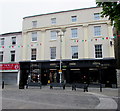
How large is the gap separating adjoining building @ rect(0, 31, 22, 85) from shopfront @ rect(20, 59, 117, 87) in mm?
1794

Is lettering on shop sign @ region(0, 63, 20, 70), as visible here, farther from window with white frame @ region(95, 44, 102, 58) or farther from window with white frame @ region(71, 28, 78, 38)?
window with white frame @ region(95, 44, 102, 58)

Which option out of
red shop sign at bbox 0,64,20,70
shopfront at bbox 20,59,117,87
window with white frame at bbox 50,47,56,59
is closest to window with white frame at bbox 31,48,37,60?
shopfront at bbox 20,59,117,87

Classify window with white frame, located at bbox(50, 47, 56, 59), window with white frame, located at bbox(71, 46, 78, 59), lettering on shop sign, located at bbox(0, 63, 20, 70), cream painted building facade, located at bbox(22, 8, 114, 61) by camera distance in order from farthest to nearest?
lettering on shop sign, located at bbox(0, 63, 20, 70) → window with white frame, located at bbox(50, 47, 56, 59) → window with white frame, located at bbox(71, 46, 78, 59) → cream painted building facade, located at bbox(22, 8, 114, 61)

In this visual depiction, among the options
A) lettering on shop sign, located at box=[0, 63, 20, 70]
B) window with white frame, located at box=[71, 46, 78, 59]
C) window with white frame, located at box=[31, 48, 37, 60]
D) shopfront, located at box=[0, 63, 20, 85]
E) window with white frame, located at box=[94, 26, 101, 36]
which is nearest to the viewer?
window with white frame, located at box=[94, 26, 101, 36]

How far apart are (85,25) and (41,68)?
31.8ft

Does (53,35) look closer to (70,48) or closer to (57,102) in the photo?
(70,48)

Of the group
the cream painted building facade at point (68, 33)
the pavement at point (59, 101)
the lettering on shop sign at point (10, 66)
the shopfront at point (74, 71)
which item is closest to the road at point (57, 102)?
the pavement at point (59, 101)

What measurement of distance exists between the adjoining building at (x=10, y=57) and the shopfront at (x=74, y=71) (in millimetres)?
1794

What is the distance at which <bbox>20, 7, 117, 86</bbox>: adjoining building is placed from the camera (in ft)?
61.3

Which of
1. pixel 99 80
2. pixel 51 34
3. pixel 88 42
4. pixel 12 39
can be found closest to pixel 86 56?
pixel 88 42

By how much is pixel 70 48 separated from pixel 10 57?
1115cm

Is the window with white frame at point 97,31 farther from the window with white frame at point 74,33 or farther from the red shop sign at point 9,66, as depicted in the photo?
the red shop sign at point 9,66

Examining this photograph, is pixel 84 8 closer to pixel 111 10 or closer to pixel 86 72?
pixel 86 72

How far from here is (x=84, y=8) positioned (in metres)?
20.3
